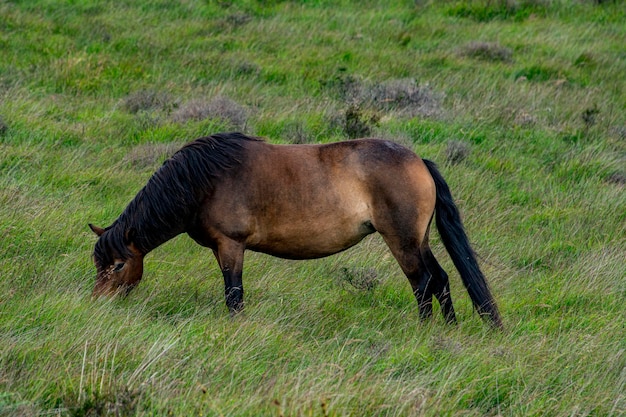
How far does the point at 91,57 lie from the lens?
1259 centimetres

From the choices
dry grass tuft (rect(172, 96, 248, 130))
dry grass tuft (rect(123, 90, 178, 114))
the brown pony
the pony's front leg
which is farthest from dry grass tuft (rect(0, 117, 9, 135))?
the pony's front leg

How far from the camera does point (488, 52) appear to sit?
14555mm

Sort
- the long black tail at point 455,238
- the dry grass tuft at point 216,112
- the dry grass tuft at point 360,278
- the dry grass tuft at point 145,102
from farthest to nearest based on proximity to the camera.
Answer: the dry grass tuft at point 145,102 → the dry grass tuft at point 216,112 → the dry grass tuft at point 360,278 → the long black tail at point 455,238

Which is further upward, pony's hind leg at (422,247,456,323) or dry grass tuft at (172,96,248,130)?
pony's hind leg at (422,247,456,323)

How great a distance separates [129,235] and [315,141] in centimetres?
471

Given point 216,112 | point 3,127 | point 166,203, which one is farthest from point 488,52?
point 166,203

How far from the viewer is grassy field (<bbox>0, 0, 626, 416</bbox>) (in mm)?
4387

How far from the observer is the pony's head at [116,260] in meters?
5.80

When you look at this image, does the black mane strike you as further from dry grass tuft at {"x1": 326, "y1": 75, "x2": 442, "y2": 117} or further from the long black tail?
dry grass tuft at {"x1": 326, "y1": 75, "x2": 442, "y2": 117}

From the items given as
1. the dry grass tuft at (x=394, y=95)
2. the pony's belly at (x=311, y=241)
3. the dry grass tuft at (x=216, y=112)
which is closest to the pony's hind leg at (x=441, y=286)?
the pony's belly at (x=311, y=241)

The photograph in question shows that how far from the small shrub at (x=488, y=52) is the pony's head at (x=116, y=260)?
10022 mm

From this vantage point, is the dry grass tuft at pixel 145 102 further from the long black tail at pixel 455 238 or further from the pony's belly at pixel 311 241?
the long black tail at pixel 455 238

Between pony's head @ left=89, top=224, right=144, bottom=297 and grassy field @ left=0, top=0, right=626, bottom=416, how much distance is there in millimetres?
218

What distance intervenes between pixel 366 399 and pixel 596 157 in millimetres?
7358
